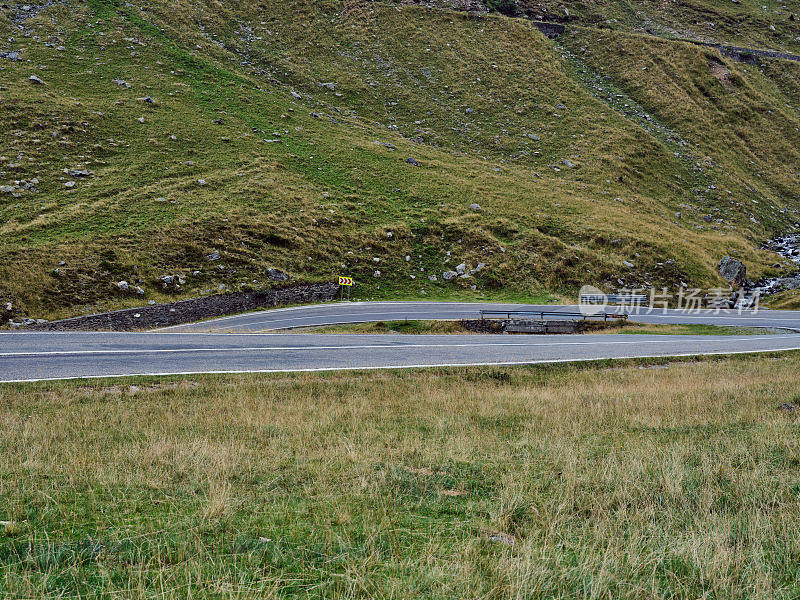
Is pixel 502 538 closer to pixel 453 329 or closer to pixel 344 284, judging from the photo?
pixel 453 329

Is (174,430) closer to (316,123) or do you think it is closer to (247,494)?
(247,494)

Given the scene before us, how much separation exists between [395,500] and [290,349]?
13158 mm

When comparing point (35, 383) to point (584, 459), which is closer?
point (584, 459)

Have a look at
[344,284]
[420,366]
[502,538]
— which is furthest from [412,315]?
[502,538]

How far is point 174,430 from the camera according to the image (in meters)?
8.28

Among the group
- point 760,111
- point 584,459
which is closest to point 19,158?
point 584,459

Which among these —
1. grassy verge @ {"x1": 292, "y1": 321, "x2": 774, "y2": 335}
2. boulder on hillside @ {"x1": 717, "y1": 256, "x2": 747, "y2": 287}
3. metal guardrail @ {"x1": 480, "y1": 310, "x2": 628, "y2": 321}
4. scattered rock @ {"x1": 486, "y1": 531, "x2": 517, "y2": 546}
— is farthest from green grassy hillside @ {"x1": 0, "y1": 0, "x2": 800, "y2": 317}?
scattered rock @ {"x1": 486, "y1": 531, "x2": 517, "y2": 546}

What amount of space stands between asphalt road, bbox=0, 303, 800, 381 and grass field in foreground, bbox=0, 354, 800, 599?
3.32 m

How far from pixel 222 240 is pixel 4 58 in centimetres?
3695

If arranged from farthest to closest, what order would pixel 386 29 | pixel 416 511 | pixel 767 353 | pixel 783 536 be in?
pixel 386 29 → pixel 767 353 → pixel 416 511 → pixel 783 536

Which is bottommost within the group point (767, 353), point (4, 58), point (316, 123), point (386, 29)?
point (767, 353)

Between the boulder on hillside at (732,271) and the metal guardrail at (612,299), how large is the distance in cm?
1010

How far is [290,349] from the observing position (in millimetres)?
17531

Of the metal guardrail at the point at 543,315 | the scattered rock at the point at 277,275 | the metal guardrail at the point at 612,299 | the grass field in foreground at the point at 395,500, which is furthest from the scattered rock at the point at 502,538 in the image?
the metal guardrail at the point at 612,299
